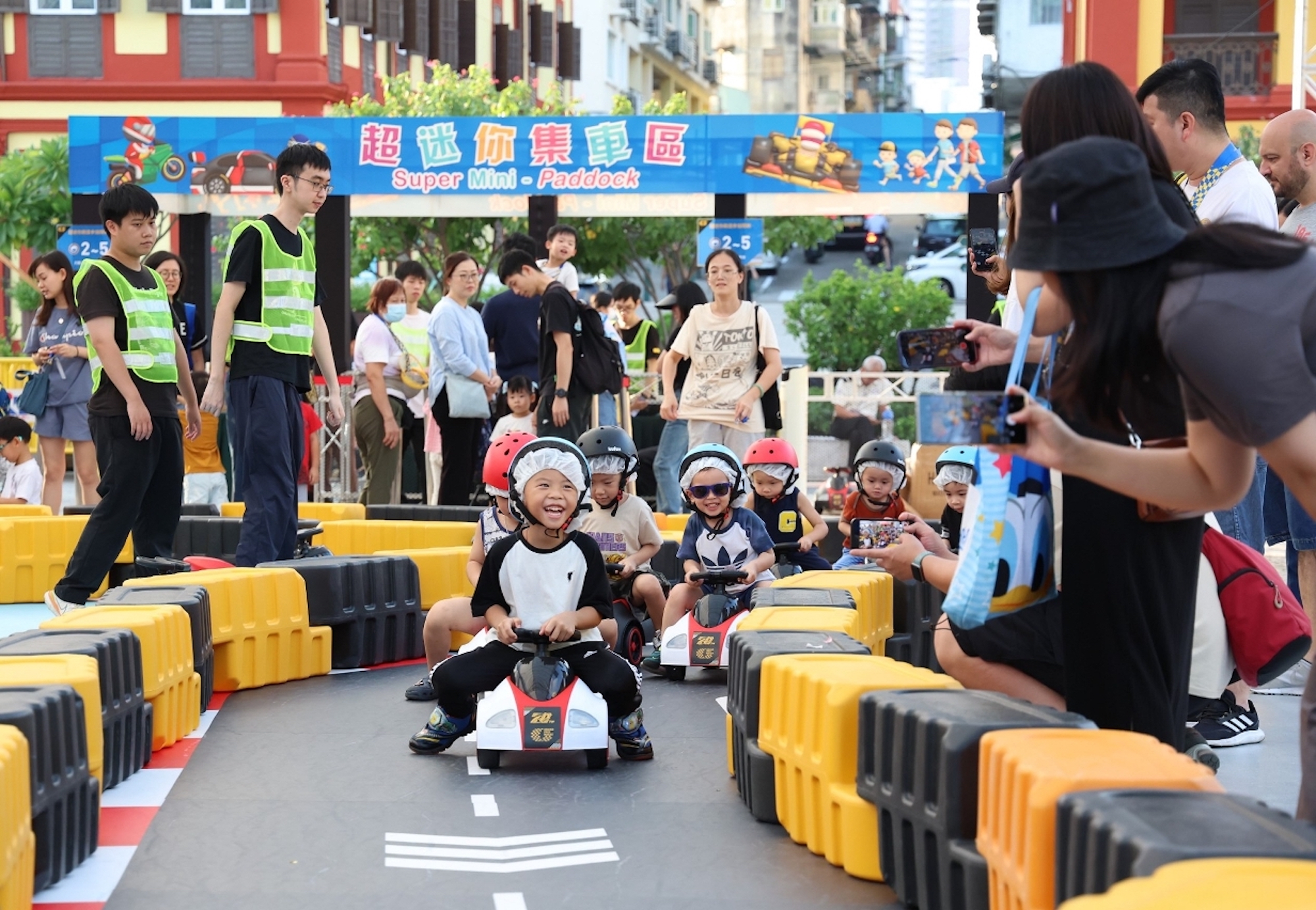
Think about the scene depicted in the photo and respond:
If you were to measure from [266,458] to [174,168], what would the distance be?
9.57m

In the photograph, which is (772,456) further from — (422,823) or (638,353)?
(638,353)

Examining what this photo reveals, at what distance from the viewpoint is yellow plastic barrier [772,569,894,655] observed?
679cm

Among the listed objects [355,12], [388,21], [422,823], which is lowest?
[422,823]

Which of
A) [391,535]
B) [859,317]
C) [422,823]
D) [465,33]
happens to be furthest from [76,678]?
[465,33]

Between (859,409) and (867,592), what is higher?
(859,409)

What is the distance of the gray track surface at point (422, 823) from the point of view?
4.29 m

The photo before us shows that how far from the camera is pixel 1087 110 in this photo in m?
3.86

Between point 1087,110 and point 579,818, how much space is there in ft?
7.91

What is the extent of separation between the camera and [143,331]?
7.93m

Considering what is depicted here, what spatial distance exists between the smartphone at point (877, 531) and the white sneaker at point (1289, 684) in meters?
1.54

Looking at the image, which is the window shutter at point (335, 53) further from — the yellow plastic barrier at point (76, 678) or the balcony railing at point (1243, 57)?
the yellow plastic barrier at point (76, 678)

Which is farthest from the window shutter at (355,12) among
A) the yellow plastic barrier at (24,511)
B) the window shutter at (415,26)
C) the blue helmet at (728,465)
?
the blue helmet at (728,465)

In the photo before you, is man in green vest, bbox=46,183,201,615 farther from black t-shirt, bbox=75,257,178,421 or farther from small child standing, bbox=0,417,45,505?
small child standing, bbox=0,417,45,505

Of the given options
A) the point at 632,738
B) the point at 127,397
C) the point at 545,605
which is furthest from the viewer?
the point at 127,397
